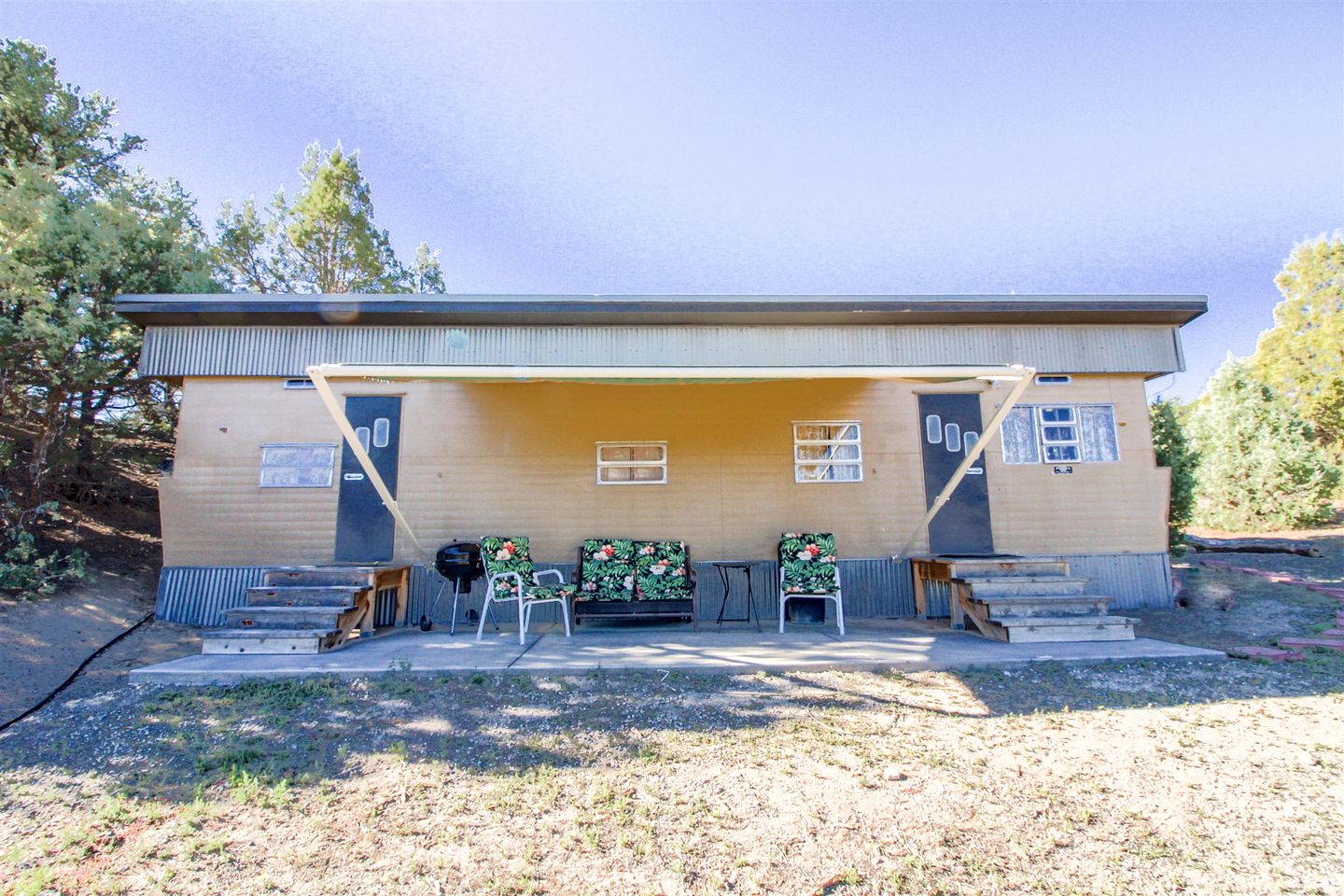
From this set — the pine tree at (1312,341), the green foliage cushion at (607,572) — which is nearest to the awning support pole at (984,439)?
the green foliage cushion at (607,572)

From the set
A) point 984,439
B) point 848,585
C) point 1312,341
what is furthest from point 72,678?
point 1312,341

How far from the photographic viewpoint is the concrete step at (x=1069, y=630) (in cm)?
526

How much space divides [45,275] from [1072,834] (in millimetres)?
9741

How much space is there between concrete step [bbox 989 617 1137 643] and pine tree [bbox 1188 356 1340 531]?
10770mm

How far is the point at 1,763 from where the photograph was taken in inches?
120

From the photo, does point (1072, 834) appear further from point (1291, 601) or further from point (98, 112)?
point (98, 112)

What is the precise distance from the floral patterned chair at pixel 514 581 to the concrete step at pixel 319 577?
1.12m

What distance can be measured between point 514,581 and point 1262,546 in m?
12.9

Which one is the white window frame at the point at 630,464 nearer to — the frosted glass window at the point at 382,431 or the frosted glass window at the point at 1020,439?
the frosted glass window at the point at 382,431

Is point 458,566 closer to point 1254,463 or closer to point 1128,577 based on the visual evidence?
point 1128,577

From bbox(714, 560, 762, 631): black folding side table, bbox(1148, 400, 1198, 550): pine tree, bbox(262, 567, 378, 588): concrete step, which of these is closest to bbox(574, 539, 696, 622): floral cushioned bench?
bbox(714, 560, 762, 631): black folding side table

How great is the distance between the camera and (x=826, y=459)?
23.5 feet

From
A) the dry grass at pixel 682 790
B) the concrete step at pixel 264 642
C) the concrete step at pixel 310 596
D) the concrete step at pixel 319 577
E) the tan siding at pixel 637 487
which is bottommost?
the dry grass at pixel 682 790

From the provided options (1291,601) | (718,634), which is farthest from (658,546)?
(1291,601)
